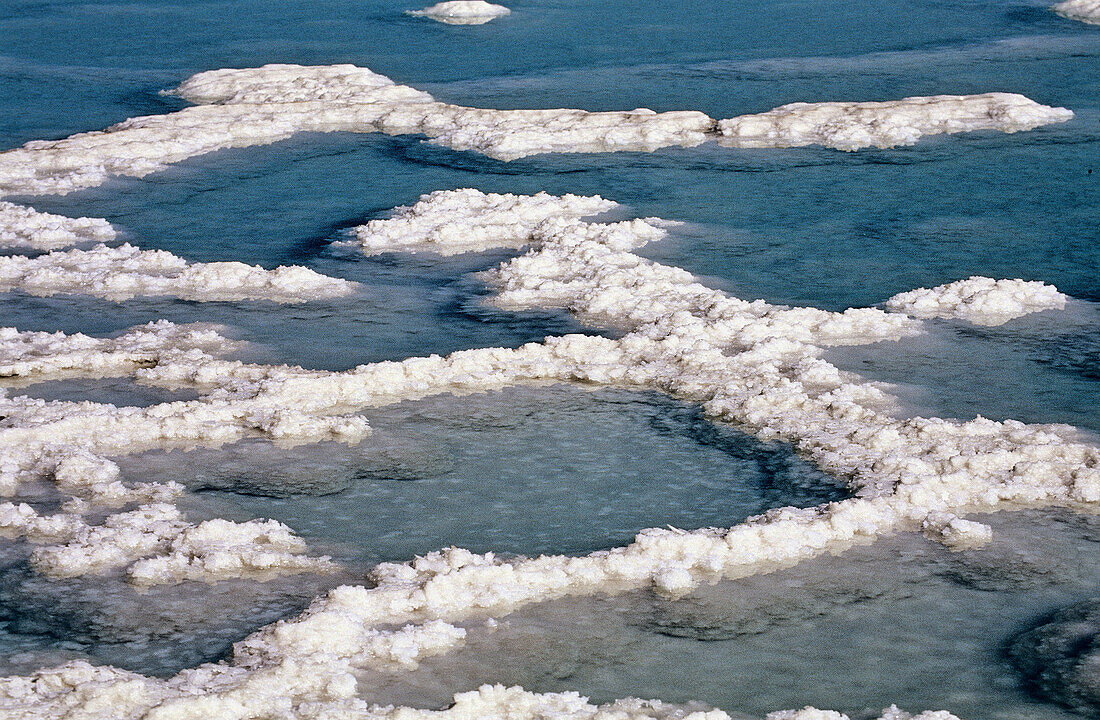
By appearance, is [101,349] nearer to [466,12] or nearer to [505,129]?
[505,129]

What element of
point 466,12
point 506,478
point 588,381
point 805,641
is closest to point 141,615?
point 506,478

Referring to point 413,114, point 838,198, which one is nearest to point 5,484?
point 838,198

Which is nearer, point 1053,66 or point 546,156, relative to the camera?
point 546,156

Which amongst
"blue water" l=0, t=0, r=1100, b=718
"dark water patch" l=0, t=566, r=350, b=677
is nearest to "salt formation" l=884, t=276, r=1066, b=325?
"blue water" l=0, t=0, r=1100, b=718

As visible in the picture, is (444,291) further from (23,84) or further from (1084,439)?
(23,84)

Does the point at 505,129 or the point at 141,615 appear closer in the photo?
the point at 141,615

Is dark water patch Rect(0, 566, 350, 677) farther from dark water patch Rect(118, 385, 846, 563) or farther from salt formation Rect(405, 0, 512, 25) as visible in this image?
salt formation Rect(405, 0, 512, 25)

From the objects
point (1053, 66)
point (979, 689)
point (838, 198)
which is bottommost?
point (979, 689)
